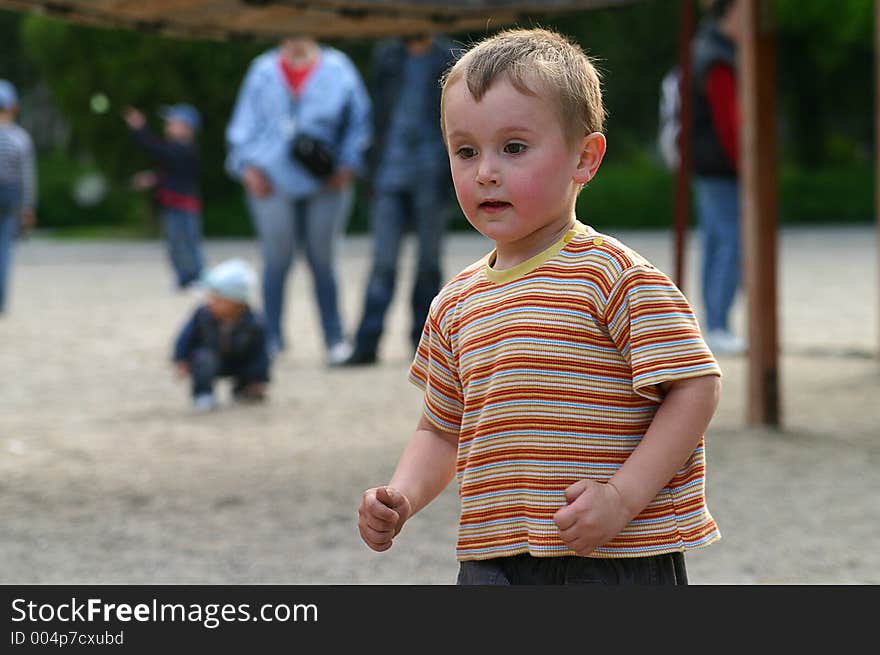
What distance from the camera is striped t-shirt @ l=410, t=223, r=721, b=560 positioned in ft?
6.48

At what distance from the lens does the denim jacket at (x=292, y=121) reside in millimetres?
8172

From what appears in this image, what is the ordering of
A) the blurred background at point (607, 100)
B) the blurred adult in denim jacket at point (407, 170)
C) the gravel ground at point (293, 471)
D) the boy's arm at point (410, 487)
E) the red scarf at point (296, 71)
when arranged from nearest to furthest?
the boy's arm at point (410, 487) < the gravel ground at point (293, 471) < the blurred adult in denim jacket at point (407, 170) < the red scarf at point (296, 71) < the blurred background at point (607, 100)

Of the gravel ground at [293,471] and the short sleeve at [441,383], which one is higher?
the short sleeve at [441,383]

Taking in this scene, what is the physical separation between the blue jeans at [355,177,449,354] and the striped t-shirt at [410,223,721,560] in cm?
585

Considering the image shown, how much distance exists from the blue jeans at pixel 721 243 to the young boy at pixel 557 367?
6702 mm

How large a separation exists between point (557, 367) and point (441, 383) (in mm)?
263

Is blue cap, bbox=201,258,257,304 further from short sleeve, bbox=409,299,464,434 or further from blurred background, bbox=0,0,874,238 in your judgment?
blurred background, bbox=0,0,874,238

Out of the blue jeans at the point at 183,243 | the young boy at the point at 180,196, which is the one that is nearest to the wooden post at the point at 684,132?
the young boy at the point at 180,196

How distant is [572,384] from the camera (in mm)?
1997

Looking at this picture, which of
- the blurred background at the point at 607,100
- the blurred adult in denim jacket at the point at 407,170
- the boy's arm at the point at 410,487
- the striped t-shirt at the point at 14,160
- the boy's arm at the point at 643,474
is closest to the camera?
the boy's arm at the point at 643,474

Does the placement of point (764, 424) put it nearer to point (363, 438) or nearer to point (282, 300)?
point (363, 438)

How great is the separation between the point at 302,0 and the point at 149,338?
5.32 m

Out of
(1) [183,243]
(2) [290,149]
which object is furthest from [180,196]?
(2) [290,149]

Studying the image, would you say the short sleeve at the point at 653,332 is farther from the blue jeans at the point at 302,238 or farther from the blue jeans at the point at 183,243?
the blue jeans at the point at 183,243
